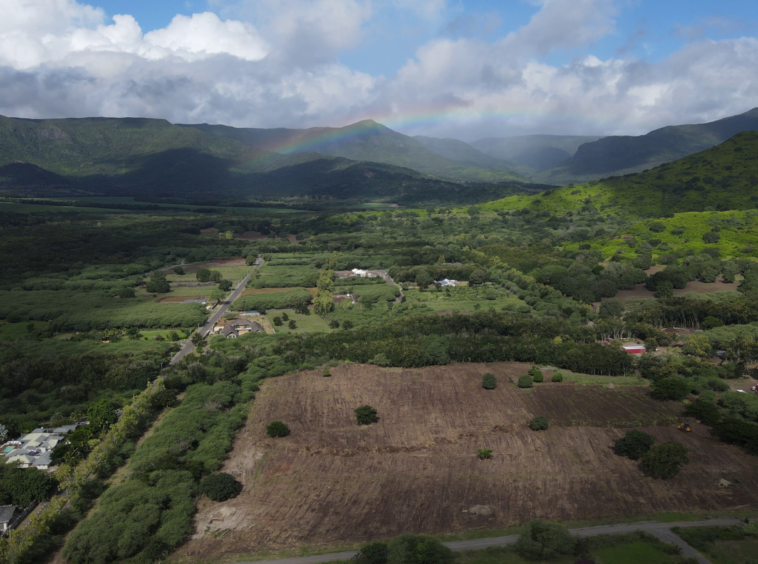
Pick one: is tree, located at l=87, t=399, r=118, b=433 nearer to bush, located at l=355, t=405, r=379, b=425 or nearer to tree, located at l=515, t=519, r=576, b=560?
bush, located at l=355, t=405, r=379, b=425

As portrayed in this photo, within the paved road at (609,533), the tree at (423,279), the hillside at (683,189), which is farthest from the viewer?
the hillside at (683,189)

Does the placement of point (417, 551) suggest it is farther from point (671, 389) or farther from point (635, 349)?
point (635, 349)

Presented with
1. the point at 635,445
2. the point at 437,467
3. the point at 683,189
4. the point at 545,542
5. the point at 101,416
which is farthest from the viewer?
the point at 683,189

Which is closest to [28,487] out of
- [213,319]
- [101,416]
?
[101,416]

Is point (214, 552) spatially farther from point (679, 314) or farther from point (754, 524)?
point (679, 314)

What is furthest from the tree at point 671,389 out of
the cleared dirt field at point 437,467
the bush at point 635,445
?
the bush at point 635,445

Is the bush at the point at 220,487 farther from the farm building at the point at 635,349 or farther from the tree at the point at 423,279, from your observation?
the tree at the point at 423,279

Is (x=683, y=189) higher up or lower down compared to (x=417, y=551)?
higher up
